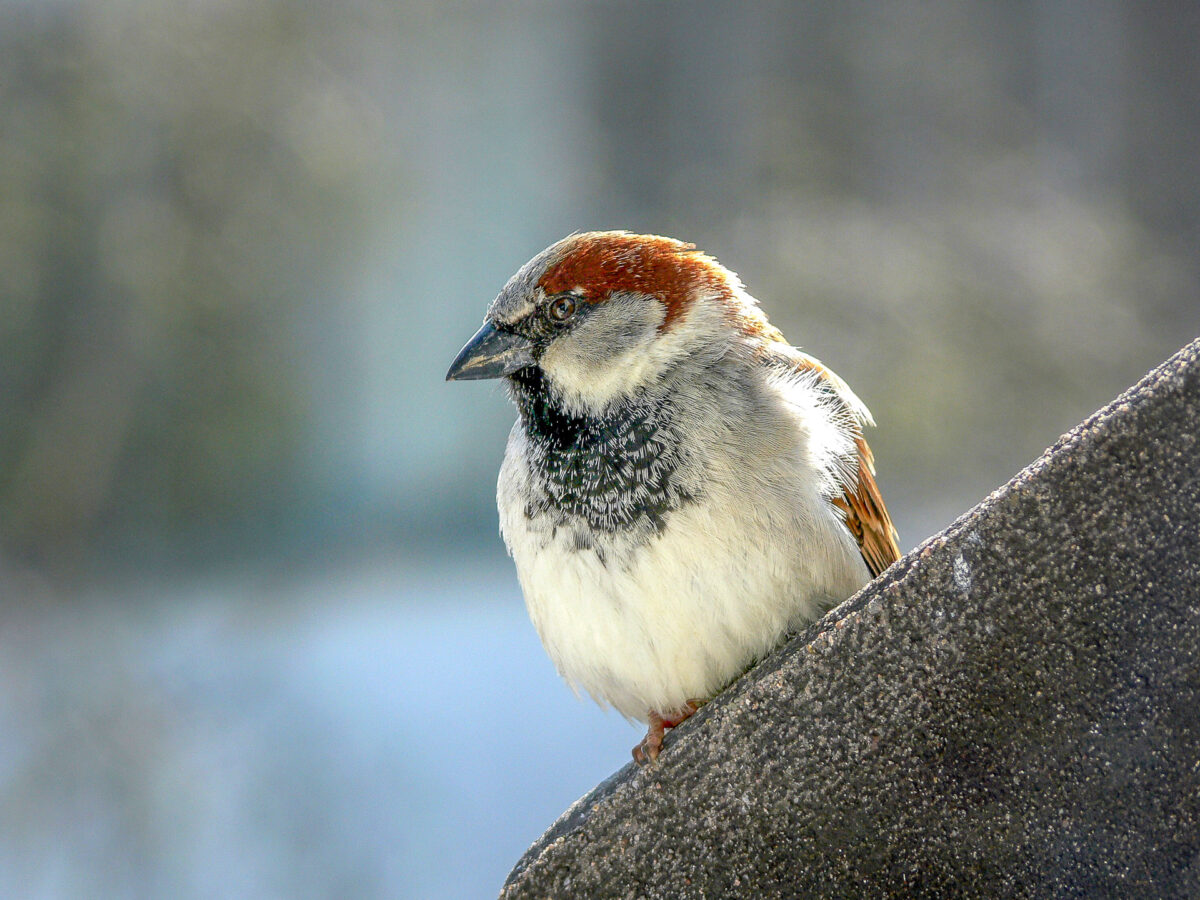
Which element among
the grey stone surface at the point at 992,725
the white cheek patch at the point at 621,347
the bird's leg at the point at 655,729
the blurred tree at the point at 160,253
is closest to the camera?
the grey stone surface at the point at 992,725

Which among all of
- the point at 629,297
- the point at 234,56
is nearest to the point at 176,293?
the point at 234,56

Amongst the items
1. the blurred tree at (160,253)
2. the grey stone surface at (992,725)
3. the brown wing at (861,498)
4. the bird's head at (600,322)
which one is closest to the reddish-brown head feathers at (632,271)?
the bird's head at (600,322)

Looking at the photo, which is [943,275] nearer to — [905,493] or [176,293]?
[905,493]

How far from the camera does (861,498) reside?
953 millimetres

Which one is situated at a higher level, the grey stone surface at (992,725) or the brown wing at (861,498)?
the brown wing at (861,498)

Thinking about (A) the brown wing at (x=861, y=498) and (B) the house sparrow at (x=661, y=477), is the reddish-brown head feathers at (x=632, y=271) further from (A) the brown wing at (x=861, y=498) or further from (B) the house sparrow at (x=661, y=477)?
(A) the brown wing at (x=861, y=498)

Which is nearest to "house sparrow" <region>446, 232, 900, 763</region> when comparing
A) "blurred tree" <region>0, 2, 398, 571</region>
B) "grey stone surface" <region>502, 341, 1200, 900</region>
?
"grey stone surface" <region>502, 341, 1200, 900</region>

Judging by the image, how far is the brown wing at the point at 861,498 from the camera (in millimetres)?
927

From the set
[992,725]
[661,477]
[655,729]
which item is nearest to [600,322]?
[661,477]

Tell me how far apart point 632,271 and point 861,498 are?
27 cm

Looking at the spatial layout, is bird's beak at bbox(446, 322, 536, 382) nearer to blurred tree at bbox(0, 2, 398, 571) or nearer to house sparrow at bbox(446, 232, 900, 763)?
house sparrow at bbox(446, 232, 900, 763)

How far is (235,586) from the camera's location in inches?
101

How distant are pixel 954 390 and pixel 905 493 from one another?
366 millimetres

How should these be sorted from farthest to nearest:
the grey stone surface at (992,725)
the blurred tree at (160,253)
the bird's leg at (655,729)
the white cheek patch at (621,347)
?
the blurred tree at (160,253) < the white cheek patch at (621,347) < the bird's leg at (655,729) < the grey stone surface at (992,725)
